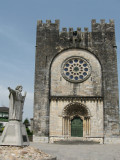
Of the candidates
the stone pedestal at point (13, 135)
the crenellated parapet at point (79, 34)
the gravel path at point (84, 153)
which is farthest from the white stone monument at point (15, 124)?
the crenellated parapet at point (79, 34)

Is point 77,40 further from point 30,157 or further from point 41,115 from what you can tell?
point 30,157

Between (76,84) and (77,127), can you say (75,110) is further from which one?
(76,84)

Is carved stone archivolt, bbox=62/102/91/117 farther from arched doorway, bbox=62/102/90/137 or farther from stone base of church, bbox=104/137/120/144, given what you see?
stone base of church, bbox=104/137/120/144

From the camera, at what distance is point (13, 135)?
981 centimetres

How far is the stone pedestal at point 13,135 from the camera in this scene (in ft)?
31.8

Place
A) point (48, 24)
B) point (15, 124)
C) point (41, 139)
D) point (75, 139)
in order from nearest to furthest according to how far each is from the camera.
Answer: point (15, 124), point (41, 139), point (75, 139), point (48, 24)

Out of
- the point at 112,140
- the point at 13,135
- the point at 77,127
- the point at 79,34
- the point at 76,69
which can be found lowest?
the point at 112,140

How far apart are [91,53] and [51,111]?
7.64 meters

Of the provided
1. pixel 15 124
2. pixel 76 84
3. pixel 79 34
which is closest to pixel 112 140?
pixel 76 84

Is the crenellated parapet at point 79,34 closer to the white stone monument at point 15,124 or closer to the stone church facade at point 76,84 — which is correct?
the stone church facade at point 76,84

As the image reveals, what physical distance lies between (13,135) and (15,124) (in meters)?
0.48

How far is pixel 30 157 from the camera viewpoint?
8930mm

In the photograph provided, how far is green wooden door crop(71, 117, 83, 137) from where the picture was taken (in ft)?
76.2

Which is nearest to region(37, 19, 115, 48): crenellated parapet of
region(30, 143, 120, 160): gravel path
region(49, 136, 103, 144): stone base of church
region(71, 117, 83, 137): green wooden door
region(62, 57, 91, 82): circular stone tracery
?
region(62, 57, 91, 82): circular stone tracery
